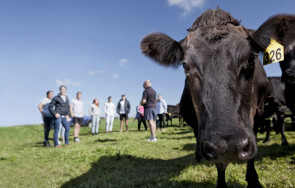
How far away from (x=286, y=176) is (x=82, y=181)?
348 centimetres

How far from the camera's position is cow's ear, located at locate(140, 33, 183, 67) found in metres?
3.31

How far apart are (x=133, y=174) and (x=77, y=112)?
6785mm

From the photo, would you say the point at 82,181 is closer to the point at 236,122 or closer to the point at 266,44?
the point at 236,122

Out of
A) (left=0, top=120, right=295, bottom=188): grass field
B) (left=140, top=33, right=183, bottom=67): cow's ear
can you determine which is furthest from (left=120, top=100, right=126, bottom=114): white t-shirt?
(left=140, top=33, right=183, bottom=67): cow's ear

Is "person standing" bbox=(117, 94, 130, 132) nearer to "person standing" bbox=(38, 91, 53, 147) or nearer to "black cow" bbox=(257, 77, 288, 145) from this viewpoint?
"person standing" bbox=(38, 91, 53, 147)

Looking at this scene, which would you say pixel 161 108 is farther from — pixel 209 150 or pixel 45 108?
pixel 209 150

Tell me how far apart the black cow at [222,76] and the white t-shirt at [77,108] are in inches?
298

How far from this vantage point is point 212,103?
1937 mm

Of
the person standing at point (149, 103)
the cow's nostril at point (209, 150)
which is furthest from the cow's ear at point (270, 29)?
the person standing at point (149, 103)

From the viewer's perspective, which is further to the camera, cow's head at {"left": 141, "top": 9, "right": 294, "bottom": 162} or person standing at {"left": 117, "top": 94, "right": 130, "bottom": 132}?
person standing at {"left": 117, "top": 94, "right": 130, "bottom": 132}

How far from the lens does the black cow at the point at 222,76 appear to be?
1684mm

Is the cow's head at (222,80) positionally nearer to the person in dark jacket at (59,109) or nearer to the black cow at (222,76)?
the black cow at (222,76)

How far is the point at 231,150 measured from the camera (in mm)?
1606

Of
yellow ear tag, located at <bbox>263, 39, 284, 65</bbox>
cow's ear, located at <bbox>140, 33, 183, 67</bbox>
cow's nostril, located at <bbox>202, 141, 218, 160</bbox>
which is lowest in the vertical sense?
cow's nostril, located at <bbox>202, 141, 218, 160</bbox>
